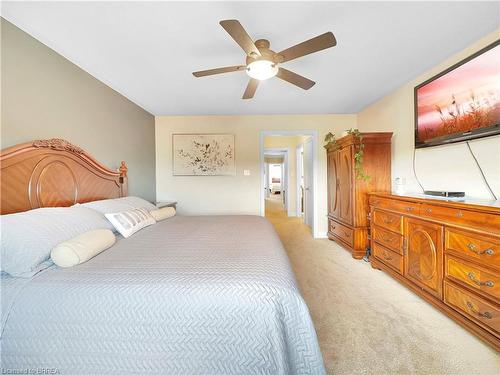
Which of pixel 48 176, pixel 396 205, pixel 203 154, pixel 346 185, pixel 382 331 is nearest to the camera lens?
pixel 382 331

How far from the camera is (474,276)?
1402mm

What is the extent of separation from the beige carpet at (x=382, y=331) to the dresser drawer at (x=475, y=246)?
1.99ft

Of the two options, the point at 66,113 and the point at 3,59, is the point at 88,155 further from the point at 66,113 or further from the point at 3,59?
the point at 3,59

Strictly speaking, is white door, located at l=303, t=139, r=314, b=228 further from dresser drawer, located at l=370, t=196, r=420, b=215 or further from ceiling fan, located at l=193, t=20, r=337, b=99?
ceiling fan, located at l=193, t=20, r=337, b=99

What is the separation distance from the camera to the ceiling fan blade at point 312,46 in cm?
128

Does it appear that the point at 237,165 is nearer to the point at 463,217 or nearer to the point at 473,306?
the point at 463,217

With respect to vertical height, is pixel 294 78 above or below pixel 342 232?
above

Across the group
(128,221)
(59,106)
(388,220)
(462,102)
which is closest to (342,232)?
(388,220)

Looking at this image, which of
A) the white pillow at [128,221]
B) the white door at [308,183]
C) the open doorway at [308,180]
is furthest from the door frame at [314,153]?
the white pillow at [128,221]

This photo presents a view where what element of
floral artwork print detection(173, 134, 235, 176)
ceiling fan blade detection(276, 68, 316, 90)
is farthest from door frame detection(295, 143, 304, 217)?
ceiling fan blade detection(276, 68, 316, 90)

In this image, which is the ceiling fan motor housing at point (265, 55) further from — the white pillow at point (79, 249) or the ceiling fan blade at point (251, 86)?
the white pillow at point (79, 249)

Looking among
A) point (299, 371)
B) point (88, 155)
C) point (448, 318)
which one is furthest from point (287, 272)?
point (88, 155)

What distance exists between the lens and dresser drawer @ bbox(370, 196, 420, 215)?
1918mm

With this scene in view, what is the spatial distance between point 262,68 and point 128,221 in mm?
1715
